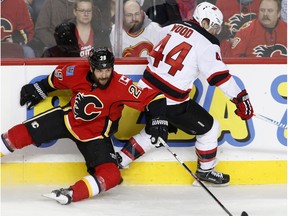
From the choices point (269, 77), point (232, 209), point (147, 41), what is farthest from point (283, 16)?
point (232, 209)

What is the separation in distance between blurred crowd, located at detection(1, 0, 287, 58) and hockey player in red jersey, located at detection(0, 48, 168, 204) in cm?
27

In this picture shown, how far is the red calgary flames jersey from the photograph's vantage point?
204 inches

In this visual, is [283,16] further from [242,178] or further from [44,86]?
[44,86]

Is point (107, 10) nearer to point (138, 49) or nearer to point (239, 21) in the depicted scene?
point (138, 49)

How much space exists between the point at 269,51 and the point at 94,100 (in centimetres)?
115

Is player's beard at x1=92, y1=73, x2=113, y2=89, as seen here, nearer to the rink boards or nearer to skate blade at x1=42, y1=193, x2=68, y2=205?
the rink boards

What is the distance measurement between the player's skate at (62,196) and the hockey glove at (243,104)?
3.42 ft

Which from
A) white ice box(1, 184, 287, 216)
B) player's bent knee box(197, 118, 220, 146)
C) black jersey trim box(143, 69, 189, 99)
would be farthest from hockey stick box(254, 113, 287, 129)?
black jersey trim box(143, 69, 189, 99)

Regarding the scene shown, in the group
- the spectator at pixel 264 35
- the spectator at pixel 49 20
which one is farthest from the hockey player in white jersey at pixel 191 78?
the spectator at pixel 49 20

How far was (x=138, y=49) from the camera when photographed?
221 inches

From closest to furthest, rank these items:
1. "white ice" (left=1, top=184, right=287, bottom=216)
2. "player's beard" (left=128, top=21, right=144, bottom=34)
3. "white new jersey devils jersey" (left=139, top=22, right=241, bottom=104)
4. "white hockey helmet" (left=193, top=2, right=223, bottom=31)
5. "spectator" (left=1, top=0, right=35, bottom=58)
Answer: "white ice" (left=1, top=184, right=287, bottom=216), "white new jersey devils jersey" (left=139, top=22, right=241, bottom=104), "white hockey helmet" (left=193, top=2, right=223, bottom=31), "spectator" (left=1, top=0, right=35, bottom=58), "player's beard" (left=128, top=21, right=144, bottom=34)

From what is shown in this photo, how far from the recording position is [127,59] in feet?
18.1

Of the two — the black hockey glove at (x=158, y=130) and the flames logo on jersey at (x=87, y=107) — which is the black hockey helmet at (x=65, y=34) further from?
the black hockey glove at (x=158, y=130)

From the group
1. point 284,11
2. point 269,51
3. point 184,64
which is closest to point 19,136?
point 184,64
